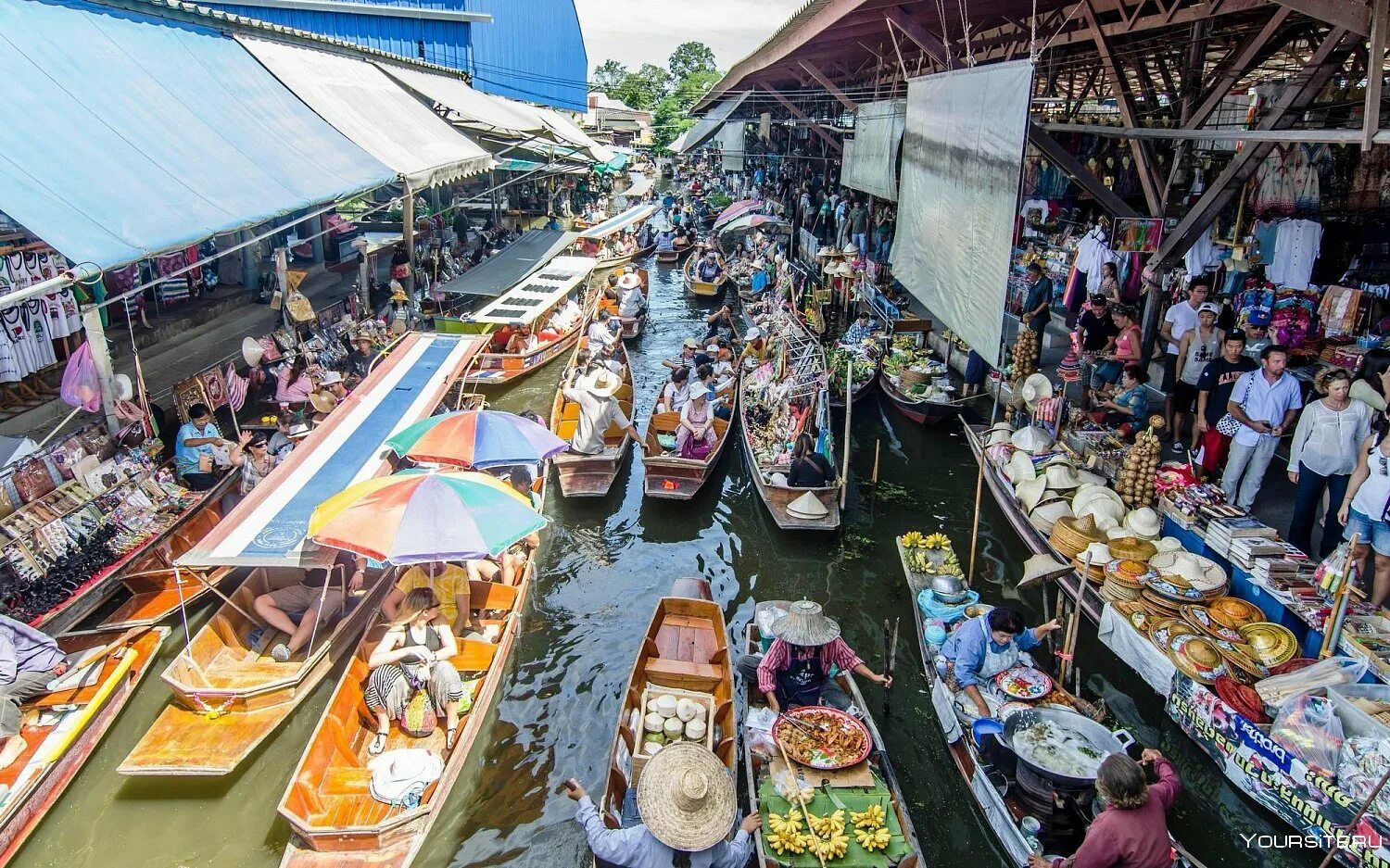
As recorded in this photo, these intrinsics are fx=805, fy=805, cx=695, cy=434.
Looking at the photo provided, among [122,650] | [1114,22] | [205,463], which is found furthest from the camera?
[1114,22]

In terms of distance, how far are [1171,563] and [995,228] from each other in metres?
4.00

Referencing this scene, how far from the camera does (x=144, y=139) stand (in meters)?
8.27

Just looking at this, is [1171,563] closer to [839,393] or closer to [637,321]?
[839,393]

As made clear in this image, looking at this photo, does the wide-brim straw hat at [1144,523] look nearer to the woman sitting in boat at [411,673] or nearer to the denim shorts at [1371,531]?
the denim shorts at [1371,531]

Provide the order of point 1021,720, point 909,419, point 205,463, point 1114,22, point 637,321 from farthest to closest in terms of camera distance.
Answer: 1. point 637,321
2. point 909,419
3. point 1114,22
4. point 205,463
5. point 1021,720

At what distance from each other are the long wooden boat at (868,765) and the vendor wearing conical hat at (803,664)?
0.49 ft

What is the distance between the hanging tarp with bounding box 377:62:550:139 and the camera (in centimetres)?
1709

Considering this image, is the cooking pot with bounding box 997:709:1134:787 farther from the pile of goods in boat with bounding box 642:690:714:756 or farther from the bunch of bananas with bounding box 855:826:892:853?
the pile of goods in boat with bounding box 642:690:714:756

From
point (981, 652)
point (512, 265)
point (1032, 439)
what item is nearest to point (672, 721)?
point (981, 652)

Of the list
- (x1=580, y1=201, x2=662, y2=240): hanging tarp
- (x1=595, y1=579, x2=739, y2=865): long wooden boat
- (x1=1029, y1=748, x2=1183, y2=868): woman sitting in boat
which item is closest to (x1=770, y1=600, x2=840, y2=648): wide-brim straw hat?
(x1=595, y1=579, x2=739, y2=865): long wooden boat

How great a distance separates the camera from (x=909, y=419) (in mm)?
13883

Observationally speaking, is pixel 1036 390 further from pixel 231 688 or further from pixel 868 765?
pixel 231 688

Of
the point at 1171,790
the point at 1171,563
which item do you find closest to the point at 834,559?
the point at 1171,563

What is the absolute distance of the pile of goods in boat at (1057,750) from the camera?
5.50 metres
